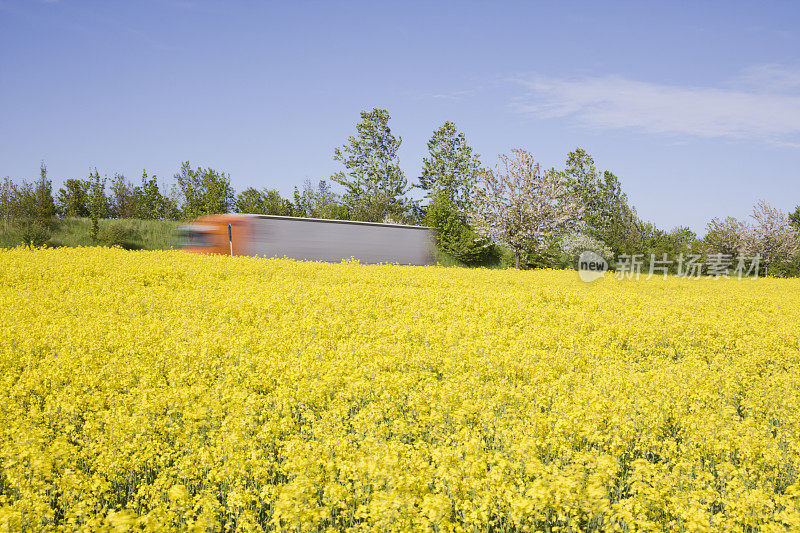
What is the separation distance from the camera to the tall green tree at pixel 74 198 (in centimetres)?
5541

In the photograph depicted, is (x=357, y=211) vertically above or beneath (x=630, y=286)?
above

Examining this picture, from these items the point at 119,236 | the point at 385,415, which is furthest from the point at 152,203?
the point at 385,415

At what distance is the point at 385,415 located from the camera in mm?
6047

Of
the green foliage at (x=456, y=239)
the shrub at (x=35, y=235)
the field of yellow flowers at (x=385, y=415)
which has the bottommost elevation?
the field of yellow flowers at (x=385, y=415)

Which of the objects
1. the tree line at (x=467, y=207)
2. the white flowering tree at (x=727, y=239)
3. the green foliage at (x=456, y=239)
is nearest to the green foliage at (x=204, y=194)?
the tree line at (x=467, y=207)

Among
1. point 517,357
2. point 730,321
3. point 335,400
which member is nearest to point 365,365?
point 335,400

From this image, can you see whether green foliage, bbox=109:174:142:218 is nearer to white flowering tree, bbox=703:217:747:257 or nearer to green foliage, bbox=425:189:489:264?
green foliage, bbox=425:189:489:264

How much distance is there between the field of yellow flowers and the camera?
3973 millimetres

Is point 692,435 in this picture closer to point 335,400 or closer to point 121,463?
point 335,400

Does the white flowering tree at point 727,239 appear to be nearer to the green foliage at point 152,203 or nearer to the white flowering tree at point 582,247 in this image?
the white flowering tree at point 582,247

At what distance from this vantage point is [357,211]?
58.6 m

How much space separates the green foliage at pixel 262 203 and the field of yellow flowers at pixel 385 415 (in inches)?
1850

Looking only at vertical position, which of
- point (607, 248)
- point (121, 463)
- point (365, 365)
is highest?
point (607, 248)

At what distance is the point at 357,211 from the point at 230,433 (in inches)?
2138
